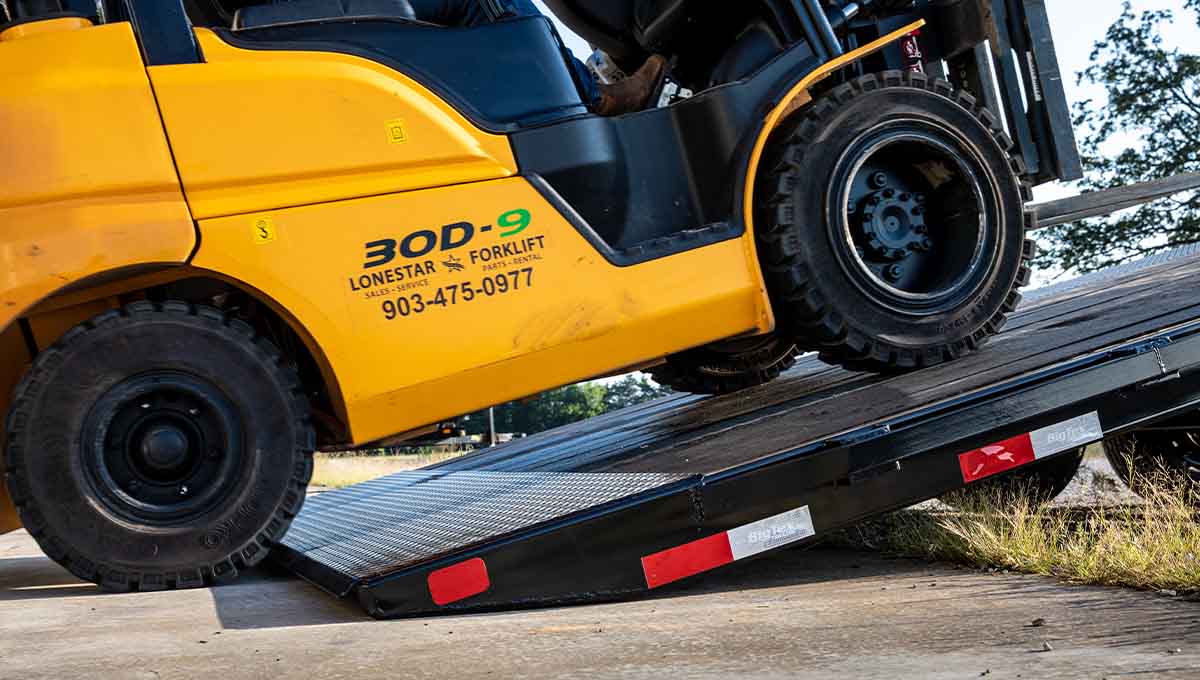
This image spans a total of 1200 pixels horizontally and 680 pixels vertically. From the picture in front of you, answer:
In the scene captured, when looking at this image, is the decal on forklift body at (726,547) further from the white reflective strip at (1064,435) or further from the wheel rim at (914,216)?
the wheel rim at (914,216)

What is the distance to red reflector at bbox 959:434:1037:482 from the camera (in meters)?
4.03

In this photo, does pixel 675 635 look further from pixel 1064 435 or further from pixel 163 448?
pixel 163 448

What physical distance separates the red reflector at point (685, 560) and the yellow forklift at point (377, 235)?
3.02 feet

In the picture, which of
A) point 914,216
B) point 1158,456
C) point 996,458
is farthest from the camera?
point 1158,456

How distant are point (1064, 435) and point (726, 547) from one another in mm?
1208

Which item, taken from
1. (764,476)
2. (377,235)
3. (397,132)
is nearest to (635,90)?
(397,132)

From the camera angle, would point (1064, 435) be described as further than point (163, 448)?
Yes

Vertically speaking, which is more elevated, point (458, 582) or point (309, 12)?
point (309, 12)

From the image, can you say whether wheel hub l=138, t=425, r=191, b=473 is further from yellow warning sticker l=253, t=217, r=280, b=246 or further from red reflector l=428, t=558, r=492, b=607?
red reflector l=428, t=558, r=492, b=607

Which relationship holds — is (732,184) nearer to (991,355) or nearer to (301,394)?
(991,355)

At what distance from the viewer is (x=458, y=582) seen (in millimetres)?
3641

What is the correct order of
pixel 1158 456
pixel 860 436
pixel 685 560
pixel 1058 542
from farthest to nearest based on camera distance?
pixel 1158 456 < pixel 1058 542 < pixel 860 436 < pixel 685 560

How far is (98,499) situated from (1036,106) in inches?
162

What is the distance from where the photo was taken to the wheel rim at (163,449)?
3982 millimetres
